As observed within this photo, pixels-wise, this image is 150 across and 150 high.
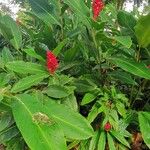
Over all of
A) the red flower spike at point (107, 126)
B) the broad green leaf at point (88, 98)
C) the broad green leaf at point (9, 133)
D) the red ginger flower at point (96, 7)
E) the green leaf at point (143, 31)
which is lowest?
the red flower spike at point (107, 126)

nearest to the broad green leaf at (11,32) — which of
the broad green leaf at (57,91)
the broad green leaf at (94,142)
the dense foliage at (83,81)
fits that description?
the dense foliage at (83,81)

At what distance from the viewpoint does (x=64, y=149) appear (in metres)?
1.46

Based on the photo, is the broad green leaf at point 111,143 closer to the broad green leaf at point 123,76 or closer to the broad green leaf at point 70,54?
the broad green leaf at point 123,76

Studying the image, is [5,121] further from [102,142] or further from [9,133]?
[102,142]

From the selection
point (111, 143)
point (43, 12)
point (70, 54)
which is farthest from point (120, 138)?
point (43, 12)

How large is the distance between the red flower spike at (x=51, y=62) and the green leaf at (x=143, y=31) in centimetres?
41

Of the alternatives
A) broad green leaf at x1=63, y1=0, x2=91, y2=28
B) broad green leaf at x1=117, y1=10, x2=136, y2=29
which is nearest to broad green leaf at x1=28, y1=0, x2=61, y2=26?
broad green leaf at x1=63, y1=0, x2=91, y2=28

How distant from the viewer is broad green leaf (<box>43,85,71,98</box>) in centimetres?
194

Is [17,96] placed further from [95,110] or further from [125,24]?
[125,24]

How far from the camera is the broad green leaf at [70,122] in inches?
A: 64.5

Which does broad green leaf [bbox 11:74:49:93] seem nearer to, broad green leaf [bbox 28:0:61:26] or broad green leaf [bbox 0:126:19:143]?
broad green leaf [bbox 0:126:19:143]

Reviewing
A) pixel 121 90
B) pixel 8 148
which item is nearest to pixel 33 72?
pixel 8 148

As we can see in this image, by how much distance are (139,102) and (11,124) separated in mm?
816

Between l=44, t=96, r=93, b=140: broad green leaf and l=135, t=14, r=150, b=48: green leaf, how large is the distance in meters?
0.54
